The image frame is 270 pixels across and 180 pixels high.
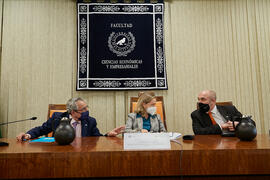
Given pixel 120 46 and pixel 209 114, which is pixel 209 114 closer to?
pixel 209 114

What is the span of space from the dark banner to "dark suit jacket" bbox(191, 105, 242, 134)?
1206mm

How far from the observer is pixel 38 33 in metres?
3.56

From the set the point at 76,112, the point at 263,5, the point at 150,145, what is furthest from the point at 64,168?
the point at 263,5

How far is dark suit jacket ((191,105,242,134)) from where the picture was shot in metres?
1.90

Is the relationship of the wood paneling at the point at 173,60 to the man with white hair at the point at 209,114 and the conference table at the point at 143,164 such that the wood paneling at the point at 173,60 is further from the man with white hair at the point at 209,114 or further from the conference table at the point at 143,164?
the conference table at the point at 143,164

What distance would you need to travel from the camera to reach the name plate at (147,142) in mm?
953

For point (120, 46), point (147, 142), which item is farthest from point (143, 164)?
point (120, 46)

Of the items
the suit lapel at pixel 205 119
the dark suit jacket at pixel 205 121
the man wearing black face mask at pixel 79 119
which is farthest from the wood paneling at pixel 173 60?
the man wearing black face mask at pixel 79 119

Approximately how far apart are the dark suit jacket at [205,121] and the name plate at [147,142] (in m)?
1.03

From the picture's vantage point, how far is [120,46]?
353cm

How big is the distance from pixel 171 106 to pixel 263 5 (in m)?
2.38

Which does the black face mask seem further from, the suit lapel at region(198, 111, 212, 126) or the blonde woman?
the blonde woman

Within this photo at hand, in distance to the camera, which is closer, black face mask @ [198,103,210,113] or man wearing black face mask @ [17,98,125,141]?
man wearing black face mask @ [17,98,125,141]

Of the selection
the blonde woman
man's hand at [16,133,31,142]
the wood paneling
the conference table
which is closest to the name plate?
the conference table
